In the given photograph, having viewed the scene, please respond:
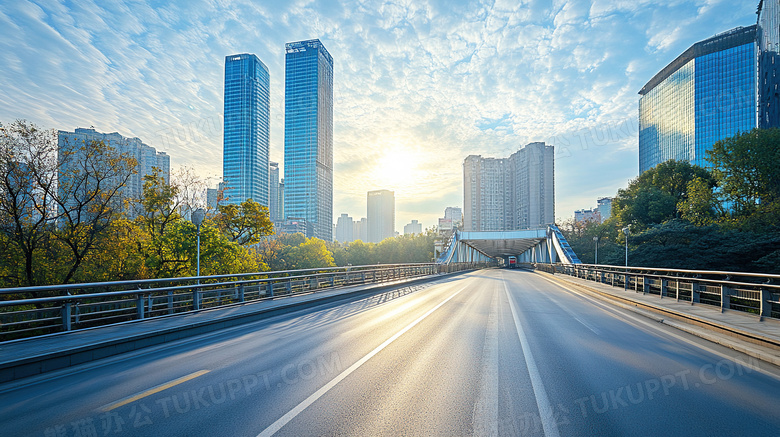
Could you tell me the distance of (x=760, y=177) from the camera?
37500 mm

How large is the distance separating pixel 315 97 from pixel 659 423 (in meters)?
191

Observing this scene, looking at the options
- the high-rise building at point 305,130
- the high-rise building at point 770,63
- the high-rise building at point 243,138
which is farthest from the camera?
the high-rise building at point 305,130

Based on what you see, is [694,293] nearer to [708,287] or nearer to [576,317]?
[708,287]

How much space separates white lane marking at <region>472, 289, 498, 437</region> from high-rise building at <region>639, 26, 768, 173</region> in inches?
5232

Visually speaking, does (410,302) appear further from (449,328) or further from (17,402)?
(17,402)

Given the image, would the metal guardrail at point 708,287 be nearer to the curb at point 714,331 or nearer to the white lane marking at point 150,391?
the curb at point 714,331

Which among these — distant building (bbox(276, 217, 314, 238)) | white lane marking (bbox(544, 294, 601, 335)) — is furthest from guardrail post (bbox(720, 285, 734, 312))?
distant building (bbox(276, 217, 314, 238))

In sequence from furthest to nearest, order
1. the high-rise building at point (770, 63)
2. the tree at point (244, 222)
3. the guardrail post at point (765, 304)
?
the high-rise building at point (770, 63)
the tree at point (244, 222)
the guardrail post at point (765, 304)

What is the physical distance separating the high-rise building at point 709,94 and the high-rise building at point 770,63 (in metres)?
59.0

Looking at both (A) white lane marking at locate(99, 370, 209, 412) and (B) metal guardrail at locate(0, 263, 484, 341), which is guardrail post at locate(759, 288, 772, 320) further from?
(B) metal guardrail at locate(0, 263, 484, 341)

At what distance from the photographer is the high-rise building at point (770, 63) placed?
Result: 45.3 meters

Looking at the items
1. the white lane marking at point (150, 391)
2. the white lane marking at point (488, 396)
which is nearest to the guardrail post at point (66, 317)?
the white lane marking at point (150, 391)

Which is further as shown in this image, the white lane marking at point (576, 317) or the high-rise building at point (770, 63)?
the high-rise building at point (770, 63)

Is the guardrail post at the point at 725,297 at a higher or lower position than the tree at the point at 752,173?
lower
